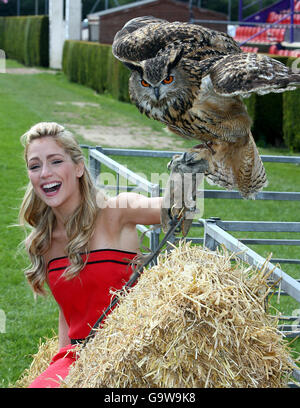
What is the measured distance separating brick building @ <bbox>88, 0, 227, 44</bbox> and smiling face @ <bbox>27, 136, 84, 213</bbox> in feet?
63.3

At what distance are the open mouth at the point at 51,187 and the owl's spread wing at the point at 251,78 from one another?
2.88 feet

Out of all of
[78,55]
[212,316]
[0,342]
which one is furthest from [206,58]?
[78,55]

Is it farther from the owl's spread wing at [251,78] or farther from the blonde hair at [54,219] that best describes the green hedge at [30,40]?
the owl's spread wing at [251,78]

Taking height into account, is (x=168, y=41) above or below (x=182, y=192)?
above

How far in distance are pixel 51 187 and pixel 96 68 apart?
15.2 metres

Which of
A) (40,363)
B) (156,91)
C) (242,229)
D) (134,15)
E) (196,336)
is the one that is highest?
(134,15)

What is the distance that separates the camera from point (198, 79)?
7.30 feet

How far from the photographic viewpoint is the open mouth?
2.51m

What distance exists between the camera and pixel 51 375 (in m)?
2.26

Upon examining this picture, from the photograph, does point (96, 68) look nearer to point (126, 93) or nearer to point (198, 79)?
point (126, 93)

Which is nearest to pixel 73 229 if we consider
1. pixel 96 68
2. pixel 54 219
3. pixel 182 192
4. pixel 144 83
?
pixel 54 219
